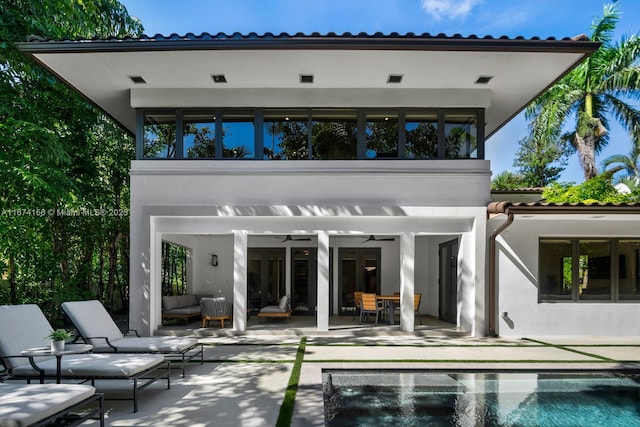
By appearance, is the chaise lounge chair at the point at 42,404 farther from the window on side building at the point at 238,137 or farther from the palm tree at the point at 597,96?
the palm tree at the point at 597,96

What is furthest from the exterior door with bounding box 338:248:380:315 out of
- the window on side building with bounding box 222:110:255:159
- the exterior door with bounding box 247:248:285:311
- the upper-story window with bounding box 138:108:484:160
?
the window on side building with bounding box 222:110:255:159

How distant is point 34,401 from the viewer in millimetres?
4434

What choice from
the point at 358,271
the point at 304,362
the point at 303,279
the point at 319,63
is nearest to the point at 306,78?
the point at 319,63

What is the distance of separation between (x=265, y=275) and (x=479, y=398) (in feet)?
33.8

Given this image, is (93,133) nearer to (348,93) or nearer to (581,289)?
(348,93)

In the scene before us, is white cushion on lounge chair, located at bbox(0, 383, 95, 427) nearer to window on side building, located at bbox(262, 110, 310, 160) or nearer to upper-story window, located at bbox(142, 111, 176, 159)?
upper-story window, located at bbox(142, 111, 176, 159)

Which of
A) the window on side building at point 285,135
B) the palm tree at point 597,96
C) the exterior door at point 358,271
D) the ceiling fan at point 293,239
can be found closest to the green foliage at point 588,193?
the palm tree at point 597,96

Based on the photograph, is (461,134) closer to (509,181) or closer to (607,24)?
(607,24)

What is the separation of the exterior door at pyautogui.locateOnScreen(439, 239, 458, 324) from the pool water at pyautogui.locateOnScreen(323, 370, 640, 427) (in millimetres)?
5509

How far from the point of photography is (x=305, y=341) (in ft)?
35.2

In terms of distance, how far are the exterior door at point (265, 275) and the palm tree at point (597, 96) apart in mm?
14011

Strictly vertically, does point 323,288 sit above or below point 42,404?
above

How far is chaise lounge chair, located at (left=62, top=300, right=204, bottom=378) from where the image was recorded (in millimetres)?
7523

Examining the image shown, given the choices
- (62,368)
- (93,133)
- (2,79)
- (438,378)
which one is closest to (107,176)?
(93,133)
